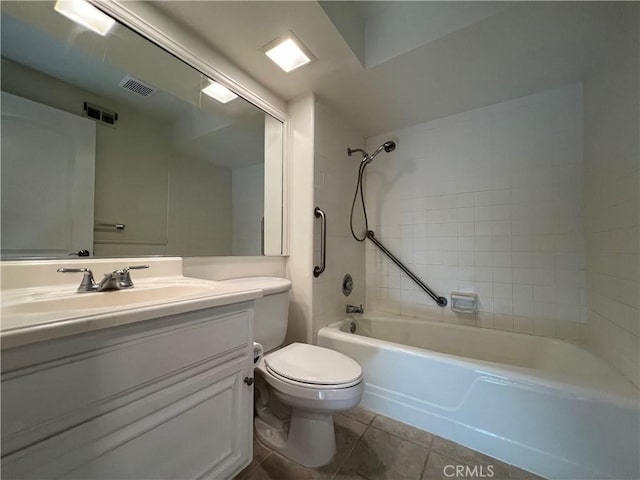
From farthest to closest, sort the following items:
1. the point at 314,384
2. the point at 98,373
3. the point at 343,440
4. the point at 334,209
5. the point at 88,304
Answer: the point at 334,209
the point at 343,440
the point at 314,384
the point at 88,304
the point at 98,373

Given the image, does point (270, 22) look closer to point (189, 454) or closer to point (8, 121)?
point (8, 121)

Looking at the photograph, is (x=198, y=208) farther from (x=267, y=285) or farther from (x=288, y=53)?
(x=288, y=53)

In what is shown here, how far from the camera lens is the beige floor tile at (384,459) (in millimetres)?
1033

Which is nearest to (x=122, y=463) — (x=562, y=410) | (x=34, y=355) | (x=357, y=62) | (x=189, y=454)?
(x=189, y=454)

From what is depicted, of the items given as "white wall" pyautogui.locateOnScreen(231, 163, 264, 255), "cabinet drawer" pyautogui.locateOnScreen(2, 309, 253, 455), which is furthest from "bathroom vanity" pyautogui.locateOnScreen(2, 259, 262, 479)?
"white wall" pyautogui.locateOnScreen(231, 163, 264, 255)

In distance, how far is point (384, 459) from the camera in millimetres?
1105

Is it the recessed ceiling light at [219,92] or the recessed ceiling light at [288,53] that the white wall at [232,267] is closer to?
the recessed ceiling light at [219,92]

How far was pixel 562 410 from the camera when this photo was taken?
1.00m

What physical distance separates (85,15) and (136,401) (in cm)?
148

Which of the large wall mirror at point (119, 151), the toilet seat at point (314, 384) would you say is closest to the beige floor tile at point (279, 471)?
the toilet seat at point (314, 384)

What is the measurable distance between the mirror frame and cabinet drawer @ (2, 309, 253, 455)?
3.30ft

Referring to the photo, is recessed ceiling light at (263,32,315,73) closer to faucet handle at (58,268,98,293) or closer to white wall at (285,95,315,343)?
white wall at (285,95,315,343)

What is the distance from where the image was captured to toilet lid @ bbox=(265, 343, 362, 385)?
1.01 m

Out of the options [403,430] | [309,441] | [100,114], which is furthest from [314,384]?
[100,114]
